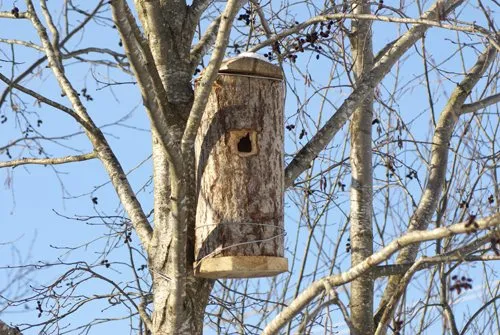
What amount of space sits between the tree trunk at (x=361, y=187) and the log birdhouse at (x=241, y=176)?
2.31 feet

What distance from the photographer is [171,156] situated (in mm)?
3369

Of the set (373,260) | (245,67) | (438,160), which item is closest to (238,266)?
(373,260)

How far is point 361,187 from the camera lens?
4512 mm

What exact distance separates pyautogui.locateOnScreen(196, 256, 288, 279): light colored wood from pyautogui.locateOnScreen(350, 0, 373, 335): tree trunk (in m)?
0.73

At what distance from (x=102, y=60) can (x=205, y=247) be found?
7.30ft

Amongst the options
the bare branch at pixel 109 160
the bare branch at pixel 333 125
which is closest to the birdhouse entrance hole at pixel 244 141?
the bare branch at pixel 333 125

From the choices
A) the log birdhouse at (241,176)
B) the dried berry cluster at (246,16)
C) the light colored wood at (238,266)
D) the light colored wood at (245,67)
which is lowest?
the light colored wood at (238,266)

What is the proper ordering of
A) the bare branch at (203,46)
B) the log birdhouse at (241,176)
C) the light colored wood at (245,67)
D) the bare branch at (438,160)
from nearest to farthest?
the log birdhouse at (241,176) → the light colored wood at (245,67) → the bare branch at (203,46) → the bare branch at (438,160)

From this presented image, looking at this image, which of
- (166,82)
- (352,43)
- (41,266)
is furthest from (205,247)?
(352,43)

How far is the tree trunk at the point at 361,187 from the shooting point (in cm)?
430

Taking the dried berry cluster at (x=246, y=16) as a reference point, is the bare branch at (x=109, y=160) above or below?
below

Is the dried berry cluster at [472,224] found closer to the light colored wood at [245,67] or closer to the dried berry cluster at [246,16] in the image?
the light colored wood at [245,67]

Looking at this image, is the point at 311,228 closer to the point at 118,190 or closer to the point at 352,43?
the point at 352,43

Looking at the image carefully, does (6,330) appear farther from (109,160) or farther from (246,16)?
(246,16)
